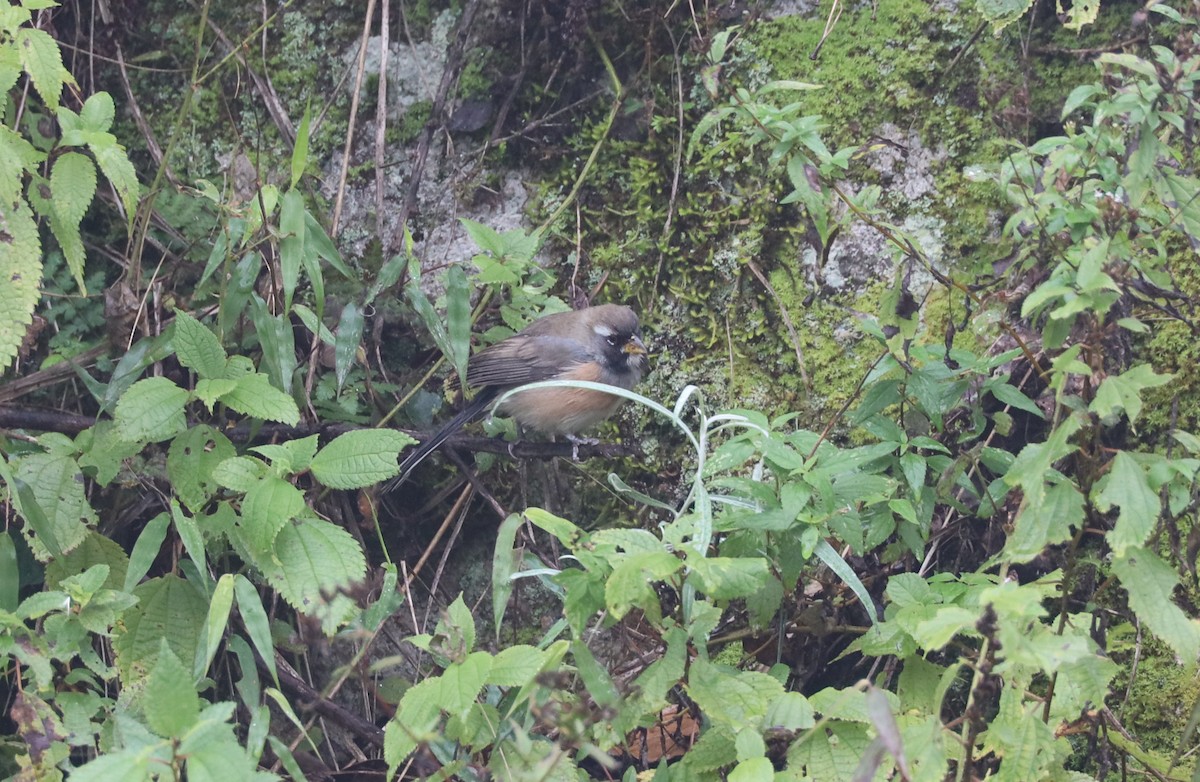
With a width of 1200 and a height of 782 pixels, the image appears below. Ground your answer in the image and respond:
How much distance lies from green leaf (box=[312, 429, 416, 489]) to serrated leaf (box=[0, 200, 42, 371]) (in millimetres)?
1088

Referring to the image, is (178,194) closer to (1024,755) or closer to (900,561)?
(900,561)

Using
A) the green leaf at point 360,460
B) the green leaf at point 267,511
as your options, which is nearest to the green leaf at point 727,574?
the green leaf at point 360,460

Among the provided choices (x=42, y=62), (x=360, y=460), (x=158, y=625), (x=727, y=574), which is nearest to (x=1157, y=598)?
(x=727, y=574)

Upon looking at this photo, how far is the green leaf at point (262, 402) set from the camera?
337 centimetres

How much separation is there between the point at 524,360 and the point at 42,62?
2.36m

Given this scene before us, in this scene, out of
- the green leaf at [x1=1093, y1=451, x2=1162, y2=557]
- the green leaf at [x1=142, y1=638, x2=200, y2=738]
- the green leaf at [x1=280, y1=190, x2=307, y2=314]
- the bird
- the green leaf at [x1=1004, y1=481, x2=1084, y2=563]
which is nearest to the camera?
the green leaf at [x1=142, y1=638, x2=200, y2=738]

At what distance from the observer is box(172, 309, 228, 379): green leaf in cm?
348

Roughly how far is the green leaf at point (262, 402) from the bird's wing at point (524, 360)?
1381 mm

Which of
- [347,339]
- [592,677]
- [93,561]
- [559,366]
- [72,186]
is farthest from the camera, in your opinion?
[559,366]

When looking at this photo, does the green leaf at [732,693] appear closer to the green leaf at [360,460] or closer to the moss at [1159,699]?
the green leaf at [360,460]

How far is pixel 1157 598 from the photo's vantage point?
253 centimetres

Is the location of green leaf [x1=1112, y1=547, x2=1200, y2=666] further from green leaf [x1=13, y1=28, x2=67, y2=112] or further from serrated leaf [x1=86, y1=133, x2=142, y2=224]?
green leaf [x1=13, y1=28, x2=67, y2=112]

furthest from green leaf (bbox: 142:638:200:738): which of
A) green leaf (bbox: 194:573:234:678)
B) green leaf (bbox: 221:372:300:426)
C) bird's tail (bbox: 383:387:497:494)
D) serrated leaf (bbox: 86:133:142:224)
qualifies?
bird's tail (bbox: 383:387:497:494)

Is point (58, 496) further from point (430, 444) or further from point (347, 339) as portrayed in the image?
point (430, 444)
